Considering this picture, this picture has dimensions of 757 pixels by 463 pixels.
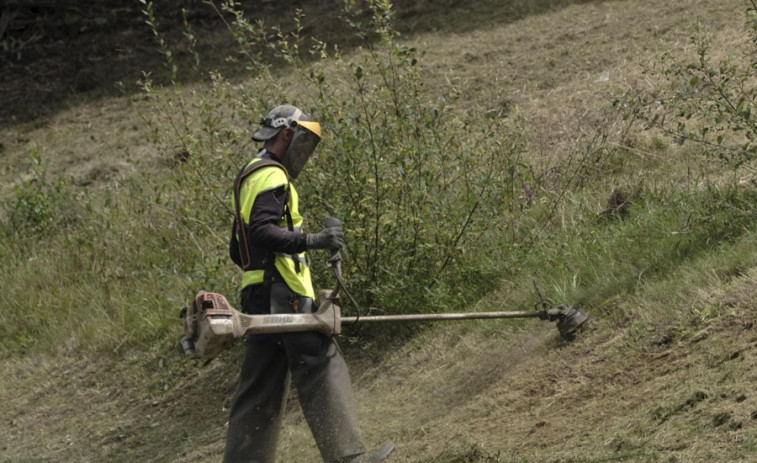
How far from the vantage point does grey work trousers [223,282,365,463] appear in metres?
5.29

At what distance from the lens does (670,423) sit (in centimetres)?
456

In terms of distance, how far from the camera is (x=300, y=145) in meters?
5.53

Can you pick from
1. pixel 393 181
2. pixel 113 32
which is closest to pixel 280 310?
pixel 393 181

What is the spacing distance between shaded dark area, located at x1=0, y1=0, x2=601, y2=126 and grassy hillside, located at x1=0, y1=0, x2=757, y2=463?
1.34m

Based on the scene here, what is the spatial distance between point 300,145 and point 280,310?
93 centimetres

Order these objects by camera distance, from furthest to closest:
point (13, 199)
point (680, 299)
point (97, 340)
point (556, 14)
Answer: point (556, 14), point (13, 199), point (97, 340), point (680, 299)

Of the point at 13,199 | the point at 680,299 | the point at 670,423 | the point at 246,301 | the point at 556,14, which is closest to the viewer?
the point at 670,423

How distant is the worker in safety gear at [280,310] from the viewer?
5234 millimetres

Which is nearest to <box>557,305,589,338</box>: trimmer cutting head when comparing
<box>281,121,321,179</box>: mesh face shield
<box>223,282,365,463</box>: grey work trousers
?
<box>223,282,365,463</box>: grey work trousers

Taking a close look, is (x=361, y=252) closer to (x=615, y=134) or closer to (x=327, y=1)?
(x=615, y=134)

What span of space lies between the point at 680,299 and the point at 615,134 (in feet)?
10.9

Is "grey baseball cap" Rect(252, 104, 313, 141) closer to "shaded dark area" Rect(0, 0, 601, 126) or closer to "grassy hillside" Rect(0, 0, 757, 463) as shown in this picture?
"grassy hillside" Rect(0, 0, 757, 463)

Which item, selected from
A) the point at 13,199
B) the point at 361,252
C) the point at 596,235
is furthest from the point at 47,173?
the point at 596,235

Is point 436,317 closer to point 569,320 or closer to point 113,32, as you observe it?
point 569,320
